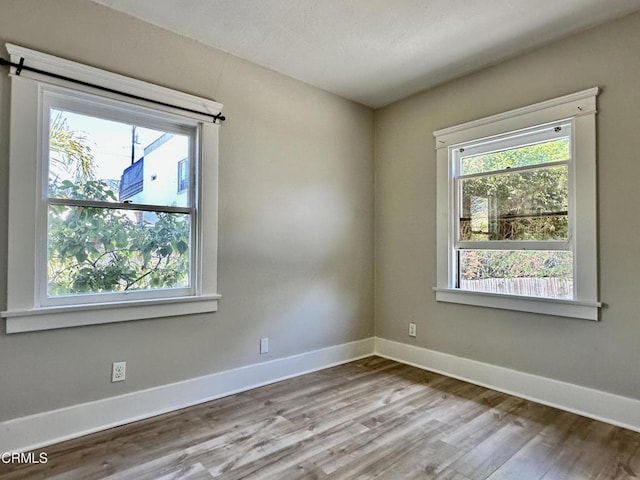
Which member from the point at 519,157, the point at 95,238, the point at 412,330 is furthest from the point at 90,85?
the point at 412,330

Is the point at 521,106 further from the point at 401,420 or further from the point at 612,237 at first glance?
the point at 401,420

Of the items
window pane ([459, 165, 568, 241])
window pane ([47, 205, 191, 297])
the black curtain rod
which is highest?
the black curtain rod

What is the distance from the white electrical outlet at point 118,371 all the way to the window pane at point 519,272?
2.72m

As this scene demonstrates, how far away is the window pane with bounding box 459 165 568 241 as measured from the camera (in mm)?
2702

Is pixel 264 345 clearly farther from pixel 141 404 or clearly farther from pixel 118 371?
pixel 118 371

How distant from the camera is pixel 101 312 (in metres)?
2.28

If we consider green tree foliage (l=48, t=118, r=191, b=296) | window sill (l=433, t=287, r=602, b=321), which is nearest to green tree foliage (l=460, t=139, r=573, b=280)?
window sill (l=433, t=287, r=602, b=321)

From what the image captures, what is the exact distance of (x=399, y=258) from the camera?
12.3 ft

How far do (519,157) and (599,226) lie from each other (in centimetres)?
79

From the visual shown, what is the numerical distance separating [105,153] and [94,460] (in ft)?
5.89

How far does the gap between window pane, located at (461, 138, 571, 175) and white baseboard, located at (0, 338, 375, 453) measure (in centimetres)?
216

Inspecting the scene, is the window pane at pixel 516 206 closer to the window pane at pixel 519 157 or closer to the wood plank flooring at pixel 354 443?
the window pane at pixel 519 157

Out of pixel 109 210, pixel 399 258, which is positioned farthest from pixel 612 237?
pixel 109 210

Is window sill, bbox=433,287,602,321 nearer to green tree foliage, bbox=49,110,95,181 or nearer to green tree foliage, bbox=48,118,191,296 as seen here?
green tree foliage, bbox=48,118,191,296
